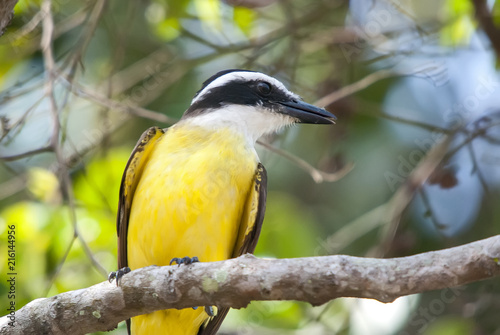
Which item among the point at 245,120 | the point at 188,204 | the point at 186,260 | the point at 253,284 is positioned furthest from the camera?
the point at 245,120

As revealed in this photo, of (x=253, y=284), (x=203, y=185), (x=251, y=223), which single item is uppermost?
(x=203, y=185)

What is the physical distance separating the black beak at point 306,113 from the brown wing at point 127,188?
97 centimetres

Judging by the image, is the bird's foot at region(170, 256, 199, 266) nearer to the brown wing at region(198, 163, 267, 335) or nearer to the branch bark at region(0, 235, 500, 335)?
the branch bark at region(0, 235, 500, 335)

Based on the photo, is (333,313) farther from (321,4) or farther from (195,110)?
(321,4)

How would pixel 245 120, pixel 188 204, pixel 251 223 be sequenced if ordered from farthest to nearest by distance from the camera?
pixel 245 120
pixel 251 223
pixel 188 204

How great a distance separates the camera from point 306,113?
450 centimetres

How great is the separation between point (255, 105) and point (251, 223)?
2.76 ft

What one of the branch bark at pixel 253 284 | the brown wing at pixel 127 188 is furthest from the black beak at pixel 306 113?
the branch bark at pixel 253 284

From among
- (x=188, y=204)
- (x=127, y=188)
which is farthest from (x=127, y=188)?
(x=188, y=204)

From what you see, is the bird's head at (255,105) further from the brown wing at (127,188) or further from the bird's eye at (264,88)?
the brown wing at (127,188)

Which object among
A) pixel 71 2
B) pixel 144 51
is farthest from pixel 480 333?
pixel 71 2

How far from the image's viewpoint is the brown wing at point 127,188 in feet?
13.5

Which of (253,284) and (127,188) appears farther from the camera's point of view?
(127,188)

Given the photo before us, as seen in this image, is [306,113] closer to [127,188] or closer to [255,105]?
[255,105]
